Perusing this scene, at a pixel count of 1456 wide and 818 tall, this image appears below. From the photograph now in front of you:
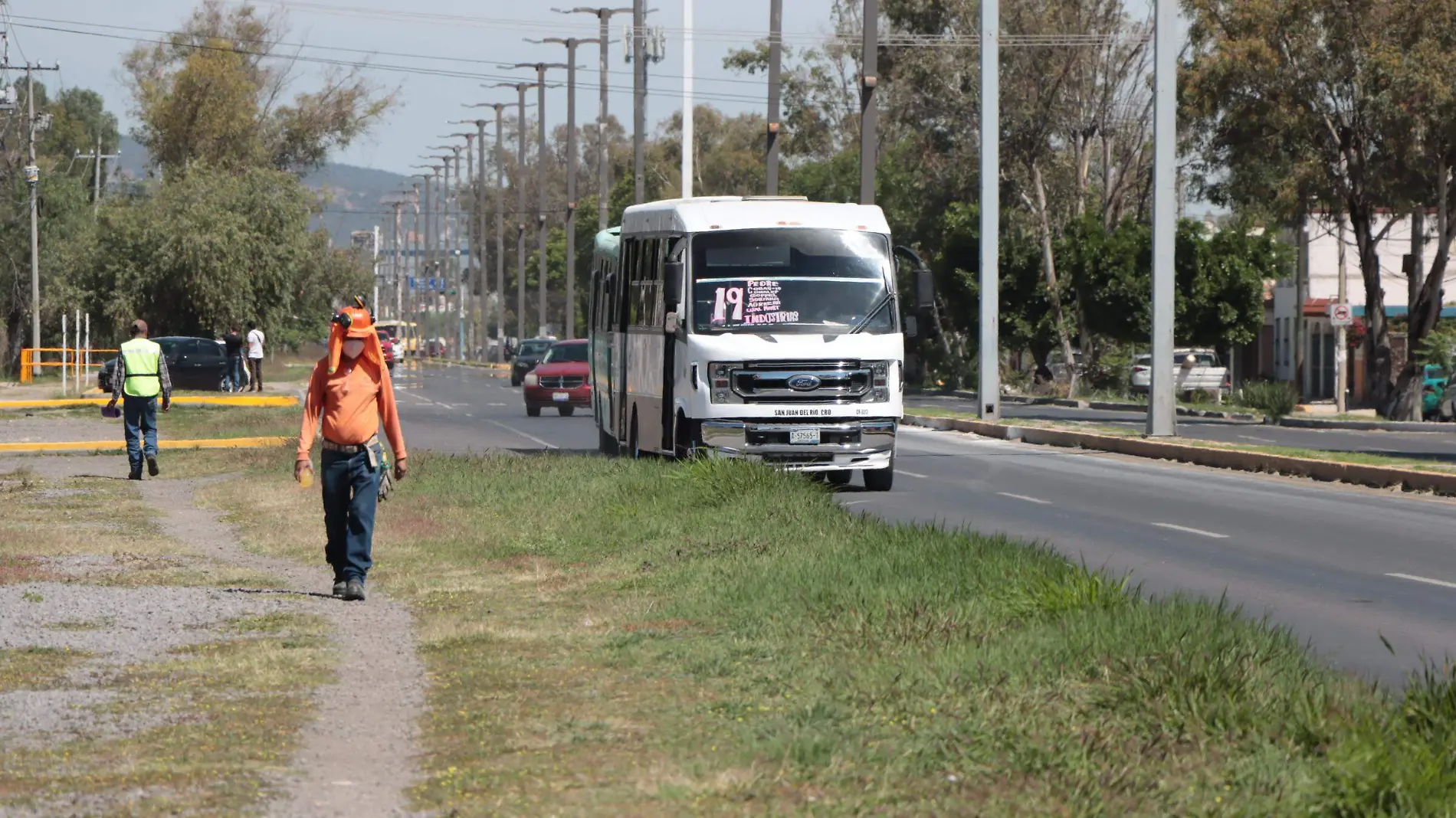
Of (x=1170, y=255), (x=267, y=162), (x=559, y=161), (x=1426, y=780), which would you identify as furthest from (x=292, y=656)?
(x=559, y=161)

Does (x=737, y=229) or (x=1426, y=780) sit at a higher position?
(x=737, y=229)

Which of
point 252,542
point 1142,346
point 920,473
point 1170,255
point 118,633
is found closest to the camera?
point 118,633

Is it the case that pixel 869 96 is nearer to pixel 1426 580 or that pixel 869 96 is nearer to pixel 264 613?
pixel 1426 580

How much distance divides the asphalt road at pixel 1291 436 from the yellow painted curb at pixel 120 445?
14676mm

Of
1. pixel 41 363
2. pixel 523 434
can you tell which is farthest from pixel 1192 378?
pixel 41 363

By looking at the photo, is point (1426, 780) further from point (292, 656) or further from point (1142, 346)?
point (1142, 346)

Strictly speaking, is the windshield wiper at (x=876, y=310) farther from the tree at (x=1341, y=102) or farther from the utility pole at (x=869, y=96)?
the tree at (x=1341, y=102)

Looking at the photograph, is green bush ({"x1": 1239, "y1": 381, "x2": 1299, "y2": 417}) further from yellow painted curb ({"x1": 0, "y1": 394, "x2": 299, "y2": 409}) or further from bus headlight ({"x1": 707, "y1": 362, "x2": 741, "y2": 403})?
bus headlight ({"x1": 707, "y1": 362, "x2": 741, "y2": 403})

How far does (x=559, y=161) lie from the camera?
140m

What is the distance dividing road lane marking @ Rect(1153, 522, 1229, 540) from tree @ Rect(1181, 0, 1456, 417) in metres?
28.6

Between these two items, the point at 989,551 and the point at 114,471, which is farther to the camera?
the point at 114,471

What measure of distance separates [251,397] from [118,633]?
36.5m

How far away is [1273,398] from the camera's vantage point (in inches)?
1821

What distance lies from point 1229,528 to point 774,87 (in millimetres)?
29530
